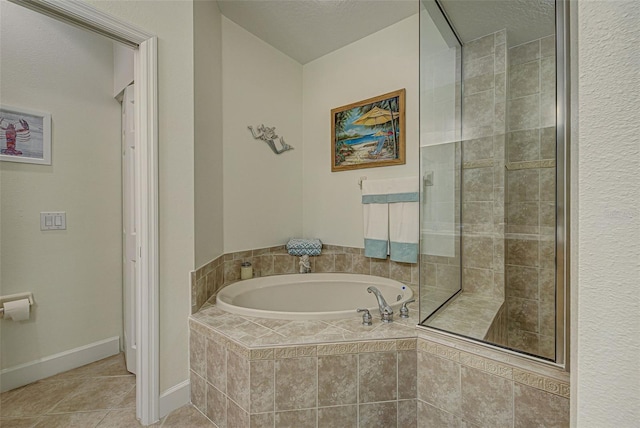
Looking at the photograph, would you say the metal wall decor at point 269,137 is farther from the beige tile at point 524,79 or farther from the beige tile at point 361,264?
the beige tile at point 524,79

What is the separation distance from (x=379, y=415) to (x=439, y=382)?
33 cm

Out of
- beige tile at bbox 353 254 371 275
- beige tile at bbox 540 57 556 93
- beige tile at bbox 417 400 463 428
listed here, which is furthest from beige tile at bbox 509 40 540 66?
beige tile at bbox 417 400 463 428

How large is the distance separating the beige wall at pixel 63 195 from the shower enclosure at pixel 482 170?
7.49 feet

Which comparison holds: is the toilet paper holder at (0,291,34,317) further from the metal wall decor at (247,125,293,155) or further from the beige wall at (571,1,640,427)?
the beige wall at (571,1,640,427)

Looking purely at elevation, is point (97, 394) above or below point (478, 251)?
below

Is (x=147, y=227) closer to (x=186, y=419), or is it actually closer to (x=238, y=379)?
(x=238, y=379)

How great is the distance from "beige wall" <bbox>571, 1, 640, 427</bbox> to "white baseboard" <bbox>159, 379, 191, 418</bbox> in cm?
181

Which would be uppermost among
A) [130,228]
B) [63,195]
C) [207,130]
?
[207,130]

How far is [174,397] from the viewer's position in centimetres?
158

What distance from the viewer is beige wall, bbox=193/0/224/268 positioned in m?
1.77

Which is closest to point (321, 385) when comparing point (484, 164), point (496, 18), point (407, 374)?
point (407, 374)

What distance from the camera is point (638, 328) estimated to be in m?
0.39

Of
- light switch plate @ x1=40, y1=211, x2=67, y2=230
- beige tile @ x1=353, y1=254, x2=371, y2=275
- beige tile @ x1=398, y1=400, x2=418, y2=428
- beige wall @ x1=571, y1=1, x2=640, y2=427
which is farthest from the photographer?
beige tile @ x1=353, y1=254, x2=371, y2=275

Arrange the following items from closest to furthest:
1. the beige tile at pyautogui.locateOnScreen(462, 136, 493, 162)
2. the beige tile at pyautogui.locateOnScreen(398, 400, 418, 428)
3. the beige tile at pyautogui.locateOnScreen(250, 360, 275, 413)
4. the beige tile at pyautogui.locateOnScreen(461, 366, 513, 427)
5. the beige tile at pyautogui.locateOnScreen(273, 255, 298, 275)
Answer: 1. the beige tile at pyautogui.locateOnScreen(461, 366, 513, 427)
2. the beige tile at pyautogui.locateOnScreen(250, 360, 275, 413)
3. the beige tile at pyautogui.locateOnScreen(398, 400, 418, 428)
4. the beige tile at pyautogui.locateOnScreen(462, 136, 493, 162)
5. the beige tile at pyautogui.locateOnScreen(273, 255, 298, 275)
